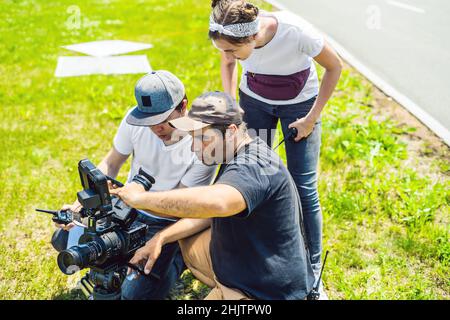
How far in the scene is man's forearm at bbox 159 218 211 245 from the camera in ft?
10.5

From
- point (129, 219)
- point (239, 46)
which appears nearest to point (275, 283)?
point (129, 219)

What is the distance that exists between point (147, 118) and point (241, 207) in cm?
116

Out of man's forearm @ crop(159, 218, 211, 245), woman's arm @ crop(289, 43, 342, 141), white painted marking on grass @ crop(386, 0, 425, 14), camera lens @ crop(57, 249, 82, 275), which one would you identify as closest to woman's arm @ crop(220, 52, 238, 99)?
woman's arm @ crop(289, 43, 342, 141)

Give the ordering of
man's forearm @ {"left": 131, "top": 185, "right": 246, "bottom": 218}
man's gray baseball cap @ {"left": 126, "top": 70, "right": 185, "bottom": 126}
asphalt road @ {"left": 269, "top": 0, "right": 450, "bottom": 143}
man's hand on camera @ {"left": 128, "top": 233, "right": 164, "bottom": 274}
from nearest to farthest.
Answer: man's forearm @ {"left": 131, "top": 185, "right": 246, "bottom": 218}
man's hand on camera @ {"left": 128, "top": 233, "right": 164, "bottom": 274}
man's gray baseball cap @ {"left": 126, "top": 70, "right": 185, "bottom": 126}
asphalt road @ {"left": 269, "top": 0, "right": 450, "bottom": 143}

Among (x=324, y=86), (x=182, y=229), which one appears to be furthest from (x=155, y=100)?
(x=324, y=86)

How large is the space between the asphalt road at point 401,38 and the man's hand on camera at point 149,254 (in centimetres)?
391

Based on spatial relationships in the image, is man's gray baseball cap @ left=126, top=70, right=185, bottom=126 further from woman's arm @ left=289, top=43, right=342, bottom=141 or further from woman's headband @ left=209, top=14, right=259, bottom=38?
woman's arm @ left=289, top=43, right=342, bottom=141

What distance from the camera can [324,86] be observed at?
3.28m

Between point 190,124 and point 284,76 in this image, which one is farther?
point 284,76

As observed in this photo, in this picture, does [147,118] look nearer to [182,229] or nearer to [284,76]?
[182,229]

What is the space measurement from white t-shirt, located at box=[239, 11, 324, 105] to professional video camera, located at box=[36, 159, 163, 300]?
1.16m

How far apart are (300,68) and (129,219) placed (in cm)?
148

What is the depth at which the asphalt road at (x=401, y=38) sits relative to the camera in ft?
22.7

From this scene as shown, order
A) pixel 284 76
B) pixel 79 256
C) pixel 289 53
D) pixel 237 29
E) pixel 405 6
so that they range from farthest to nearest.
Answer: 1. pixel 405 6
2. pixel 284 76
3. pixel 289 53
4. pixel 237 29
5. pixel 79 256
